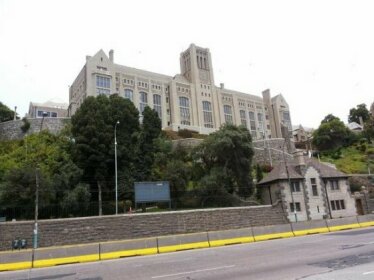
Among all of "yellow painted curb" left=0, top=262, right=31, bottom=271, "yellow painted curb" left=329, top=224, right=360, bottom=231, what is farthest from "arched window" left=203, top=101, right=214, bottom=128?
"yellow painted curb" left=0, top=262, right=31, bottom=271

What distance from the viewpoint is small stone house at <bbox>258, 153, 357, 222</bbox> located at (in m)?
42.8

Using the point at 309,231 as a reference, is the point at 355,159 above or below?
above

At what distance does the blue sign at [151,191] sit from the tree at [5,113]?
55.6 meters

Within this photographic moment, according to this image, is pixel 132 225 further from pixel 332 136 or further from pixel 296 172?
pixel 332 136

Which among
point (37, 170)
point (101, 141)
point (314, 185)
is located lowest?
point (314, 185)

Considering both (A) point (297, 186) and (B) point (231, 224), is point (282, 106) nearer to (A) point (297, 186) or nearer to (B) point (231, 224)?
(A) point (297, 186)

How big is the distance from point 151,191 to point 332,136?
7218 cm

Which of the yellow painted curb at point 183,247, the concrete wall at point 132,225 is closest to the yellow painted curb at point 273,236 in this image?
the yellow painted curb at point 183,247

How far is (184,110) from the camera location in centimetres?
10244

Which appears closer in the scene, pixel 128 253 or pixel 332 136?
pixel 128 253

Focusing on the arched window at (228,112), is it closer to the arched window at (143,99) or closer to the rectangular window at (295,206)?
the arched window at (143,99)

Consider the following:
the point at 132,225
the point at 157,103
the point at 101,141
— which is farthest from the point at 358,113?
the point at 132,225

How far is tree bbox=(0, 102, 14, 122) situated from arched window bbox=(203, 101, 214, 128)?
2046 inches

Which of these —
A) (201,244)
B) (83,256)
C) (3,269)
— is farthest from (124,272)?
(201,244)
